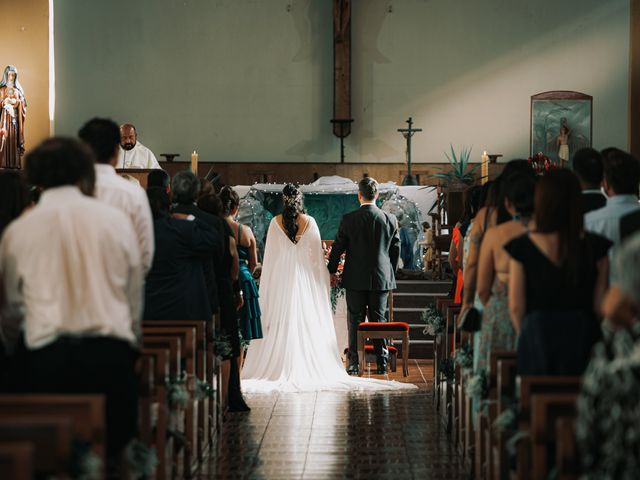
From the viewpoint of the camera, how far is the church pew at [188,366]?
18.1 ft

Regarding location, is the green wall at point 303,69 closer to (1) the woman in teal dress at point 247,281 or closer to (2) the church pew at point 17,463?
(1) the woman in teal dress at point 247,281

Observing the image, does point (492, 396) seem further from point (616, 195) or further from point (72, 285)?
point (72, 285)

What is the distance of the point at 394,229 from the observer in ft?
32.4

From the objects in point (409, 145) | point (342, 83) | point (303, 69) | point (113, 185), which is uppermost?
point (303, 69)

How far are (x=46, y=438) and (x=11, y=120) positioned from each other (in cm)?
1204

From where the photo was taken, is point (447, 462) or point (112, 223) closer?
point (112, 223)

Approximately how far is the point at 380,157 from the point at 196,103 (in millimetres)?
2926

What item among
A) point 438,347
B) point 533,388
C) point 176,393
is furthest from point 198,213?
point 533,388

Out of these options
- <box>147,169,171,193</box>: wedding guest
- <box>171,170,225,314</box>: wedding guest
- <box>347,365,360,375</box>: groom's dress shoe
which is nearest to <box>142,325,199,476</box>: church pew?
<box>171,170,225,314</box>: wedding guest

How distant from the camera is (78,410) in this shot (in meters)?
3.44

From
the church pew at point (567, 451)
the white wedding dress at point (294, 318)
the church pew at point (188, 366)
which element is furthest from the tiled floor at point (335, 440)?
the church pew at point (567, 451)

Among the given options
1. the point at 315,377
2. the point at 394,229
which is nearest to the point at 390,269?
the point at 394,229

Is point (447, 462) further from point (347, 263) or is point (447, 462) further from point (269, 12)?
point (269, 12)

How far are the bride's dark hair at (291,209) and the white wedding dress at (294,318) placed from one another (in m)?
0.07
